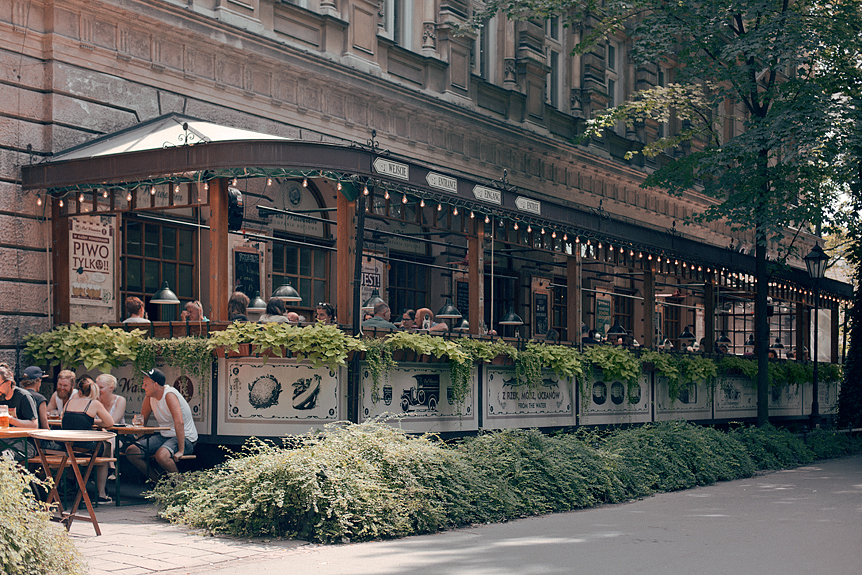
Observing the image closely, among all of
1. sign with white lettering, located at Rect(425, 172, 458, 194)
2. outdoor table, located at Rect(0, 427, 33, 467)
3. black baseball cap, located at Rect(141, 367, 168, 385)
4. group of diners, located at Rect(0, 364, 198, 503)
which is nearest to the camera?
outdoor table, located at Rect(0, 427, 33, 467)

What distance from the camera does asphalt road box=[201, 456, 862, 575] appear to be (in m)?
7.86

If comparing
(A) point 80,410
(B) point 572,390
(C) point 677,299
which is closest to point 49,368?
(A) point 80,410

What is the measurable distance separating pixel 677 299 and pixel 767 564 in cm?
2456

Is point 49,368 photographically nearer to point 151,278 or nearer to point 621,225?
point 151,278

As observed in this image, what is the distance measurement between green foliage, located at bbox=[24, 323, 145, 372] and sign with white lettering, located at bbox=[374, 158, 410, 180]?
3.36 m

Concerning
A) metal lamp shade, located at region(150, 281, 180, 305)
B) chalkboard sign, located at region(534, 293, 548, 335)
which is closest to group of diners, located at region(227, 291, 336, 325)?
metal lamp shade, located at region(150, 281, 180, 305)

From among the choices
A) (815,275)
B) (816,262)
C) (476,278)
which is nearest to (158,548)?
(476,278)

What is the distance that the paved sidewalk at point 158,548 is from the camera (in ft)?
25.3

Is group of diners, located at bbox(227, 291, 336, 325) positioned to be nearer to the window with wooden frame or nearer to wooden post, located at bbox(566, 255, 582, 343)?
the window with wooden frame

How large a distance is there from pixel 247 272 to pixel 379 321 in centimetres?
392

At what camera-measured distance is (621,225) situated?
18.1 meters

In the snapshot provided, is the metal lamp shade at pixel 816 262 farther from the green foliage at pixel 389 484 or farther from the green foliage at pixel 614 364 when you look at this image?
the green foliage at pixel 389 484

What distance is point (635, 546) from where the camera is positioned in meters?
8.97

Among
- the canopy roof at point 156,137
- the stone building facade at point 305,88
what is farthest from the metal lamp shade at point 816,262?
A: the canopy roof at point 156,137
